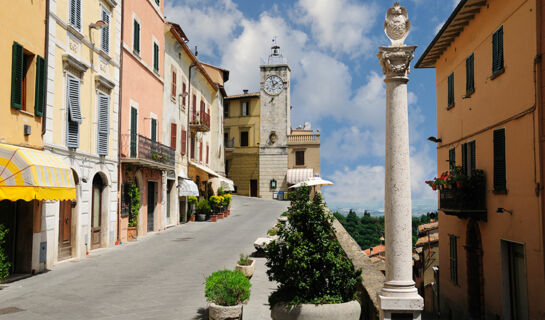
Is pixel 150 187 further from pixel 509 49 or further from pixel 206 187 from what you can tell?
pixel 509 49

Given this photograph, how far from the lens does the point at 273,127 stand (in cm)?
5303

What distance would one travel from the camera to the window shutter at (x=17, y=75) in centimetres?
1164

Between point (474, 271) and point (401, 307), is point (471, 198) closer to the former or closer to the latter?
point (474, 271)

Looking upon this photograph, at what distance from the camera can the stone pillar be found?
7.28 m

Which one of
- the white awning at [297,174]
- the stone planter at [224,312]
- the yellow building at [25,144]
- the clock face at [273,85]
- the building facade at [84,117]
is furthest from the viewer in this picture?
the clock face at [273,85]

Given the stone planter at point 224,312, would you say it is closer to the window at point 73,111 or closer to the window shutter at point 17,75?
the window shutter at point 17,75

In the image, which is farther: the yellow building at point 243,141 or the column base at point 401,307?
the yellow building at point 243,141

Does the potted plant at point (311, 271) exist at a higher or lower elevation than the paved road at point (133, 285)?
higher

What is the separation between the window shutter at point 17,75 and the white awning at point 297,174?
3983cm

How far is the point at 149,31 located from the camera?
→ 23.2 meters

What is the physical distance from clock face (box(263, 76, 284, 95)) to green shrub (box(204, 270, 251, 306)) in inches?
1811

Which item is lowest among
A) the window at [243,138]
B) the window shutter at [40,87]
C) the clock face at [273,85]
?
the window shutter at [40,87]

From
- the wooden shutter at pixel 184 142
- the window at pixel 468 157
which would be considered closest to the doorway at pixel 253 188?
the wooden shutter at pixel 184 142

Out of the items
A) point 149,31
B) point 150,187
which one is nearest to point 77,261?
point 150,187
